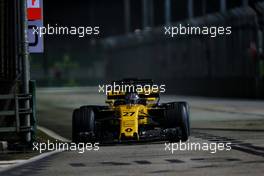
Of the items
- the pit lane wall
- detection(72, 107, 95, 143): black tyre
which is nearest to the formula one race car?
detection(72, 107, 95, 143): black tyre

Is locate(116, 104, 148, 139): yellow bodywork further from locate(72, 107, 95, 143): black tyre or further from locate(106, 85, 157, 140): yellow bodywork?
locate(72, 107, 95, 143): black tyre

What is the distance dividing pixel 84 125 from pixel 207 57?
40578mm

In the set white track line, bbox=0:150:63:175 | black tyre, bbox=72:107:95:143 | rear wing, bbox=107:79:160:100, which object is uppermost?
rear wing, bbox=107:79:160:100

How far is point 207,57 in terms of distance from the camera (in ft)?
184

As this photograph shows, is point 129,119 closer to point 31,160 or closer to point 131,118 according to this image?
point 131,118

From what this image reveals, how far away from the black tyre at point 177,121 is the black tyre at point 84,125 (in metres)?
1.59

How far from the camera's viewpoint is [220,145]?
15.8 m

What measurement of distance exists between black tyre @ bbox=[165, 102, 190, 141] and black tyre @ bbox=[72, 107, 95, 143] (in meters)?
1.59

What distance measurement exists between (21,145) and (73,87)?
79524mm

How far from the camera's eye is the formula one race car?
1595 cm

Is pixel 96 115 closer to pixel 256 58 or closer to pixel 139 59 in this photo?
pixel 256 58

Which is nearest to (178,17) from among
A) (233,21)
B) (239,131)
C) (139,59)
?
(139,59)

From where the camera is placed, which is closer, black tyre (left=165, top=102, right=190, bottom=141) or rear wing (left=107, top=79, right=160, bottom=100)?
black tyre (left=165, top=102, right=190, bottom=141)

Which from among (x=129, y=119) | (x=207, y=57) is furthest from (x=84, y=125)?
(x=207, y=57)
